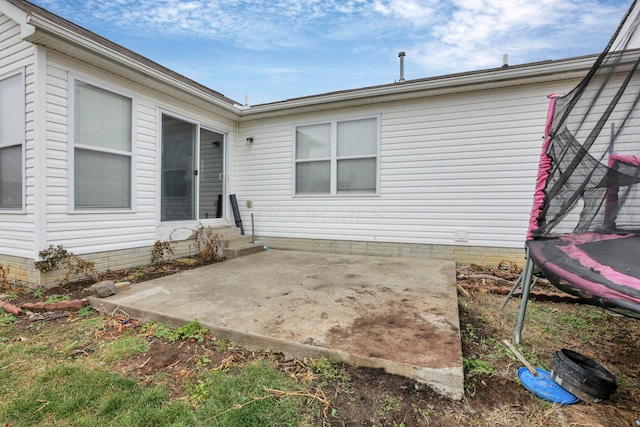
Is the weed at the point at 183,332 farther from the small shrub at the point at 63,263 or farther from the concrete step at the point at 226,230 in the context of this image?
the concrete step at the point at 226,230

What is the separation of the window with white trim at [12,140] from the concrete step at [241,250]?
2.80 m

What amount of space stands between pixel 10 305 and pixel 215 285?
6.43ft

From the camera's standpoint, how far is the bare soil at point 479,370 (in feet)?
4.94

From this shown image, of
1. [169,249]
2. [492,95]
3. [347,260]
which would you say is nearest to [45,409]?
[169,249]

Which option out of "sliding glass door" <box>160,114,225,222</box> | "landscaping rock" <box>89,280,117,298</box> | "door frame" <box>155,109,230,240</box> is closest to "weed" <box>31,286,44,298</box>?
"landscaping rock" <box>89,280,117,298</box>

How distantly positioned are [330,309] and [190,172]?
13.3ft

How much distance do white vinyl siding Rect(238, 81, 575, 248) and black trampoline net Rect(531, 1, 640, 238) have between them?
101 inches

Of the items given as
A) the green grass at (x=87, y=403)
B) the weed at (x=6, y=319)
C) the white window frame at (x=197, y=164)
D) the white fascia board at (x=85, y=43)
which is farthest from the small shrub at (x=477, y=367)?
the white fascia board at (x=85, y=43)

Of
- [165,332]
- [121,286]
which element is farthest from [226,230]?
[165,332]

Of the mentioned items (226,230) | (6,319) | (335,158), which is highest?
(335,158)

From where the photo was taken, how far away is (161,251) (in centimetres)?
484

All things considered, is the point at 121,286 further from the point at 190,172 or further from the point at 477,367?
the point at 477,367

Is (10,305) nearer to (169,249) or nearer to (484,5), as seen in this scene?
(169,249)

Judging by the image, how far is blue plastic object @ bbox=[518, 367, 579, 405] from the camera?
1597mm
